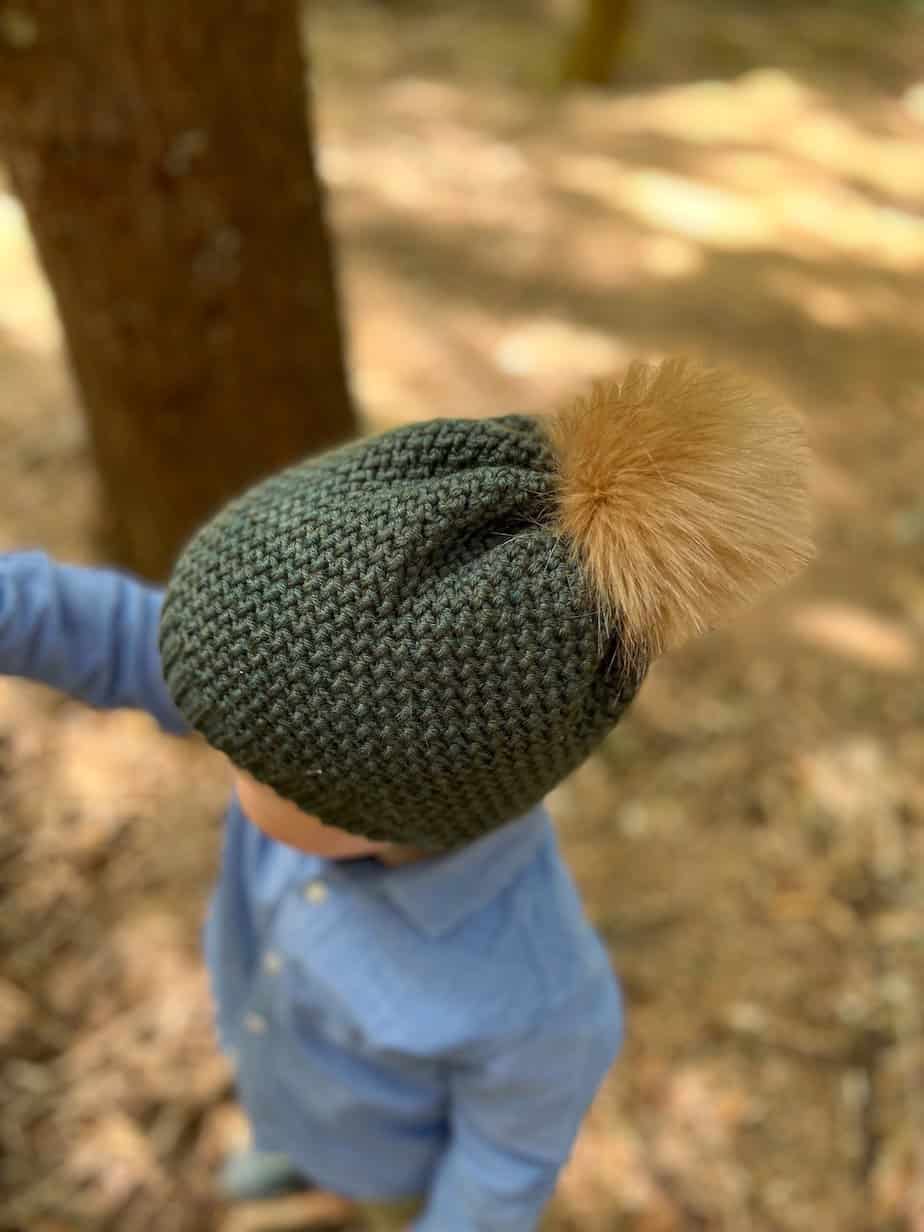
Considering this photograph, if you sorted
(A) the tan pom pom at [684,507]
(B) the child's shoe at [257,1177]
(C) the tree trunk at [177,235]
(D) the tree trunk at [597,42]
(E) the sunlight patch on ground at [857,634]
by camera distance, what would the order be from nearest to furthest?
(A) the tan pom pom at [684,507], (C) the tree trunk at [177,235], (B) the child's shoe at [257,1177], (E) the sunlight patch on ground at [857,634], (D) the tree trunk at [597,42]

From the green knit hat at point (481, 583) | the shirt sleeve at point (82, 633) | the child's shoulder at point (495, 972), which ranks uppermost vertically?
the green knit hat at point (481, 583)

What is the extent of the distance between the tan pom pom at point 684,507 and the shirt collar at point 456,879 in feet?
1.17

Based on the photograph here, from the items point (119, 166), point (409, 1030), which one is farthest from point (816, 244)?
point (409, 1030)

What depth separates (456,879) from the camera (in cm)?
112

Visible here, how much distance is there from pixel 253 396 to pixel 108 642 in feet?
3.37

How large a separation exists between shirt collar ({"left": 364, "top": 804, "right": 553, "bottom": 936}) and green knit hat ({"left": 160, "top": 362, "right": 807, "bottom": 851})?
0.66ft

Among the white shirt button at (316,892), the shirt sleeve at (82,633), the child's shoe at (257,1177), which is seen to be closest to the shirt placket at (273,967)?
the white shirt button at (316,892)

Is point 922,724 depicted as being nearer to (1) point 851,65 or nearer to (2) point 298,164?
(2) point 298,164

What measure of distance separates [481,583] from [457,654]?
59 mm

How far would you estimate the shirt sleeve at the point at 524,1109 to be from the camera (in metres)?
1.15

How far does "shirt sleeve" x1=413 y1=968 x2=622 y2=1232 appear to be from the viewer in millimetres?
1151

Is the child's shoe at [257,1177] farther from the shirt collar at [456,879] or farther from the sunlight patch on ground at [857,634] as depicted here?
the sunlight patch on ground at [857,634]

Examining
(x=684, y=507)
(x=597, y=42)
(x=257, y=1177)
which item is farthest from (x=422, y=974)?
(x=597, y=42)

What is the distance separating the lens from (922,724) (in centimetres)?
267
